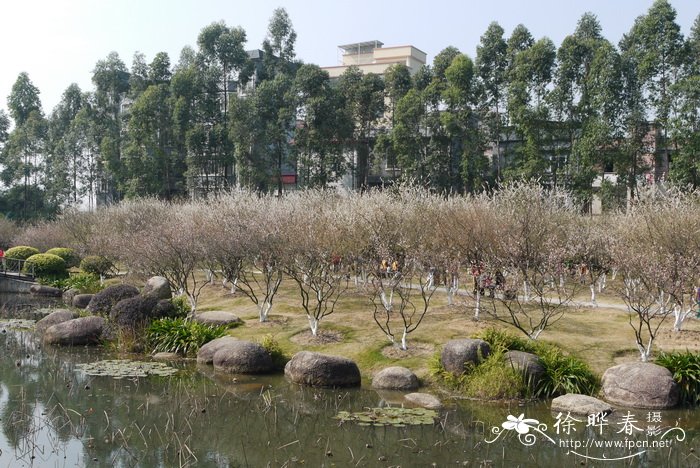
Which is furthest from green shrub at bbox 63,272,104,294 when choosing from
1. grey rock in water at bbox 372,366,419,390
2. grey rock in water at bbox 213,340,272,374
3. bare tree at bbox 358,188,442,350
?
grey rock in water at bbox 372,366,419,390

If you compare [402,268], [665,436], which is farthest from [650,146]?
[665,436]

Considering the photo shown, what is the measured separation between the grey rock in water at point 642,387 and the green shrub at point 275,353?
817 centimetres

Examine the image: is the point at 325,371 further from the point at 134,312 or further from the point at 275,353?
the point at 134,312

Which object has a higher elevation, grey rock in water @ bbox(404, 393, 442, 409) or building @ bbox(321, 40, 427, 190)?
building @ bbox(321, 40, 427, 190)

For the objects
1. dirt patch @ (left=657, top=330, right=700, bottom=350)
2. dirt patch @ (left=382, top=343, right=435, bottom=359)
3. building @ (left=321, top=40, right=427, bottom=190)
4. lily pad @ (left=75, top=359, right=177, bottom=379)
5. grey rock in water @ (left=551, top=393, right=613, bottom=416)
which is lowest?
lily pad @ (left=75, top=359, right=177, bottom=379)

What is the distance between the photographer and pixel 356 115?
151 feet

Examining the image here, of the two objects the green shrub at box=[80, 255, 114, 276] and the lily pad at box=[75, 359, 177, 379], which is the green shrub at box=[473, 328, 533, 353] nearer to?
the lily pad at box=[75, 359, 177, 379]

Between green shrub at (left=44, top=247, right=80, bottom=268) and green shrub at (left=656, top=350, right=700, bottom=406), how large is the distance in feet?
103

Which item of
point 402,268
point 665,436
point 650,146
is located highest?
point 650,146

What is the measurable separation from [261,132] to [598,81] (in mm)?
22114

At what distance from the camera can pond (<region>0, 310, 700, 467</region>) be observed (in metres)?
10.9

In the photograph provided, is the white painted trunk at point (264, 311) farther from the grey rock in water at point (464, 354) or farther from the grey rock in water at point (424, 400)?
the grey rock in water at point (424, 400)

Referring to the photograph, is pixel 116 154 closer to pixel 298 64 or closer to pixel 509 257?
pixel 298 64

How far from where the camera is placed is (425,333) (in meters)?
19.0
